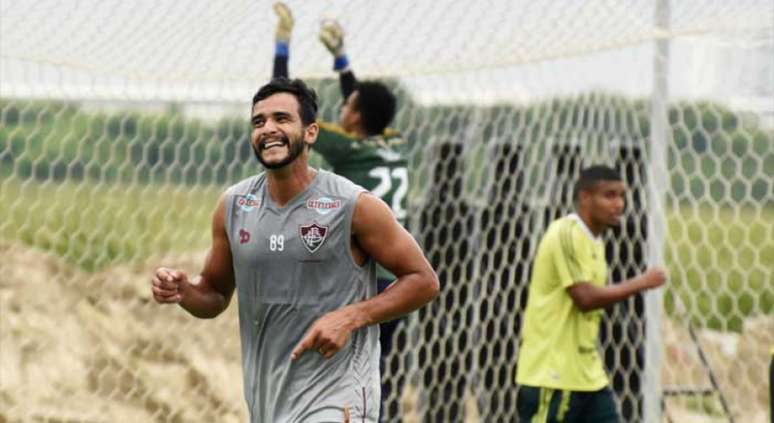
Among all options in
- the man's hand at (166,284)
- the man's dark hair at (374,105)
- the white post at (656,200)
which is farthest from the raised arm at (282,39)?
the man's hand at (166,284)

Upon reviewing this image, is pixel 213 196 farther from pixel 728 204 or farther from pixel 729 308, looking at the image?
pixel 729 308

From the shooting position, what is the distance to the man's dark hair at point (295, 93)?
482 centimetres

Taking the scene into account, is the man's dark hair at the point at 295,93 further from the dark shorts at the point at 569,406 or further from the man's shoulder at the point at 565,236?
the dark shorts at the point at 569,406

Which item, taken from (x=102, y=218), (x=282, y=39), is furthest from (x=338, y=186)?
(x=102, y=218)

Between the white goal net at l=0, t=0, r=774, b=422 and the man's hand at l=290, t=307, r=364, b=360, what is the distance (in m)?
2.75

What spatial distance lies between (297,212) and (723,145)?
17.4 feet

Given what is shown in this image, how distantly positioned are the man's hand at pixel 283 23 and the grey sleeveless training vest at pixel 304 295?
7.70ft

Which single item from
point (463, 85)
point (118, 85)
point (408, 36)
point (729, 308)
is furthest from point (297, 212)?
point (729, 308)

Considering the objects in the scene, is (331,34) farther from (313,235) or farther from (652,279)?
(313,235)

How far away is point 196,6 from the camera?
269 inches

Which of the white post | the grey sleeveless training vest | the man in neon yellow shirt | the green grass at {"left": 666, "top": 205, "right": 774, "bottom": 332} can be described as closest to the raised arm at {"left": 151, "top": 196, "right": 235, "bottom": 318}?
the grey sleeveless training vest

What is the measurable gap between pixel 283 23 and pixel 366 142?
0.92 meters

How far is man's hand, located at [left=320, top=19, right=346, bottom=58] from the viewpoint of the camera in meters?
7.56

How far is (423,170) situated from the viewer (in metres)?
10.5
